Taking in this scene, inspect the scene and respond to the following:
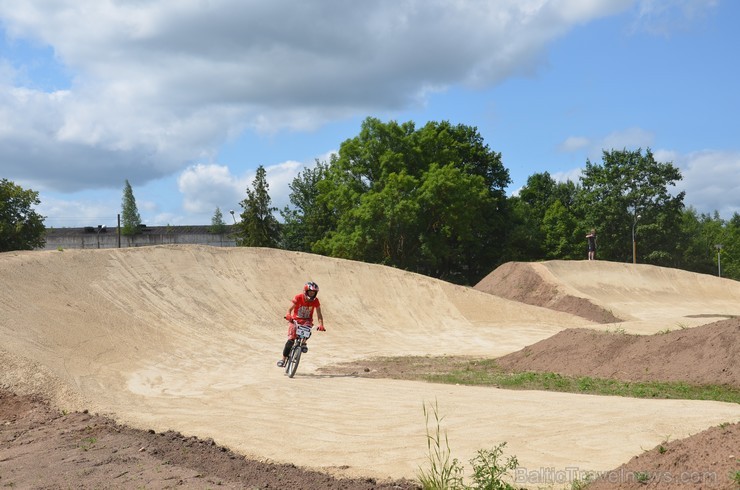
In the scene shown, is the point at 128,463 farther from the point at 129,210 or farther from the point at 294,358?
the point at 129,210

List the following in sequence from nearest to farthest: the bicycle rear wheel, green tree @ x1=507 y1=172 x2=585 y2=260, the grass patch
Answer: the grass patch, the bicycle rear wheel, green tree @ x1=507 y1=172 x2=585 y2=260

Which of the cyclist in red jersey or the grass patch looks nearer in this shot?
the grass patch

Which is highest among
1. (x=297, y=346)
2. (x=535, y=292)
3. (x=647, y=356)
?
(x=535, y=292)

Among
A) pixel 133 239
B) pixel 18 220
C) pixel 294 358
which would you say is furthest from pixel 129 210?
pixel 294 358

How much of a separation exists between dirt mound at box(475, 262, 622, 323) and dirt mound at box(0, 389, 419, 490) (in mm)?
29868

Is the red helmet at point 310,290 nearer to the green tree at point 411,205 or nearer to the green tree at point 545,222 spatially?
the green tree at point 411,205

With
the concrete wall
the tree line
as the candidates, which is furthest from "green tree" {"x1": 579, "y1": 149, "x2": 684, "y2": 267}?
the concrete wall

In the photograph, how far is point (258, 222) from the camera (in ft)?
219

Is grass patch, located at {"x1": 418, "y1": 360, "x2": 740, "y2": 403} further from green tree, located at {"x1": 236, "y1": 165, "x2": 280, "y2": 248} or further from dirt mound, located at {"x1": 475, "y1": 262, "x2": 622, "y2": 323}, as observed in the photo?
green tree, located at {"x1": 236, "y1": 165, "x2": 280, "y2": 248}

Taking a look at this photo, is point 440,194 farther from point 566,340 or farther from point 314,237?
point 566,340

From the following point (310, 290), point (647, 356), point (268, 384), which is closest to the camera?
point (268, 384)

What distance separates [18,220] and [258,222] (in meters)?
26.3

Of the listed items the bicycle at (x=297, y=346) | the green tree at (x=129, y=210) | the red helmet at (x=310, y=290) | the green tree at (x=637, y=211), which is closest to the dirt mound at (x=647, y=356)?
the bicycle at (x=297, y=346)

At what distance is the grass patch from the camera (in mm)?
13086
